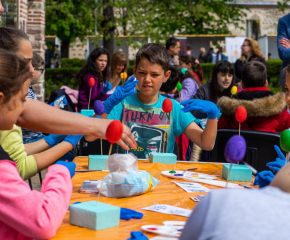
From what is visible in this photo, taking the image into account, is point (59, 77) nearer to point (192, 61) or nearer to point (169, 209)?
point (192, 61)

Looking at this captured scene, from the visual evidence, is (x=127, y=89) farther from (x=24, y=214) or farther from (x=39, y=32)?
(x=39, y=32)

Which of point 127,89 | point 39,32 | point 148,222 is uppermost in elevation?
point 39,32

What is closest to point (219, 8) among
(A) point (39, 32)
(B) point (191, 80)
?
(A) point (39, 32)

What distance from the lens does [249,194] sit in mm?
765

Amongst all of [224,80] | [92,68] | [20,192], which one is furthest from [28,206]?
[92,68]

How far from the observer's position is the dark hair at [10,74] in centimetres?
118

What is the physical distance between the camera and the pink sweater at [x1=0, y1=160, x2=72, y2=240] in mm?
1119

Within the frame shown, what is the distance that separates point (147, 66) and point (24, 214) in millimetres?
1894

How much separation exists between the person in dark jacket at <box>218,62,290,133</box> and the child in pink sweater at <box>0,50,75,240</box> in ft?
8.44

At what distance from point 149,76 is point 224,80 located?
2465 mm

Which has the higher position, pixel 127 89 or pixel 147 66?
pixel 147 66

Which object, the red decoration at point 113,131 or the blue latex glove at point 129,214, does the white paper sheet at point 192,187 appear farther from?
the red decoration at point 113,131

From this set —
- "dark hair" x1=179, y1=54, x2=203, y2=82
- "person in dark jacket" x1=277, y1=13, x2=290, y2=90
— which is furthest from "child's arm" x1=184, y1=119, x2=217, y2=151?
"dark hair" x1=179, y1=54, x2=203, y2=82

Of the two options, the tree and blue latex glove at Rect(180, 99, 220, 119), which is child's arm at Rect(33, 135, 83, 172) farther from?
the tree
